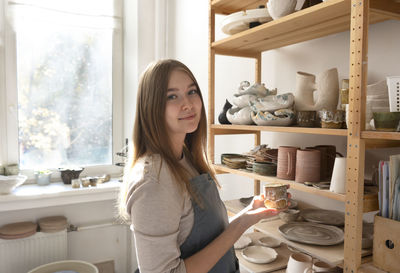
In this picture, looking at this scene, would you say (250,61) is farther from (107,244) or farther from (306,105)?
(107,244)

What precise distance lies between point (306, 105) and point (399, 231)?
565 mm

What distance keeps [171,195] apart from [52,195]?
179 centimetres

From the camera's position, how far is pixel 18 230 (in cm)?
234

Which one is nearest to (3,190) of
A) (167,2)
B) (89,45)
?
(89,45)

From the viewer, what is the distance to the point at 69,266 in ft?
7.78

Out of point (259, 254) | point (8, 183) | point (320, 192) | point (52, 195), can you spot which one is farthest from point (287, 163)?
point (8, 183)

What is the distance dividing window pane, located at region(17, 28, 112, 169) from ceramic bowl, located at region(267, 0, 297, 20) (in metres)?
2.11

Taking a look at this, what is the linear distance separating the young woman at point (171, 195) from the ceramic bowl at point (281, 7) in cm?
43

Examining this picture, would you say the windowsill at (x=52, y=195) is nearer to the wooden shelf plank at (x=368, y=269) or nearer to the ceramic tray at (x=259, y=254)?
the ceramic tray at (x=259, y=254)

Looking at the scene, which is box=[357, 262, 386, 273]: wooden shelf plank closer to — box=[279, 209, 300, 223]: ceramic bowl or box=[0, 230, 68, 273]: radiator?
box=[279, 209, 300, 223]: ceramic bowl

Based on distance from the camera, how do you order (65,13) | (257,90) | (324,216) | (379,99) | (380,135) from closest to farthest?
(380,135)
(379,99)
(324,216)
(257,90)
(65,13)

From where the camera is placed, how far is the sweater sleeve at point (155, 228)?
3.00 feet

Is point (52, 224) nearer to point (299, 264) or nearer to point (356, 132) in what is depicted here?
point (299, 264)

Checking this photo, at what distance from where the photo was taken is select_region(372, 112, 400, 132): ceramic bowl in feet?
2.95
